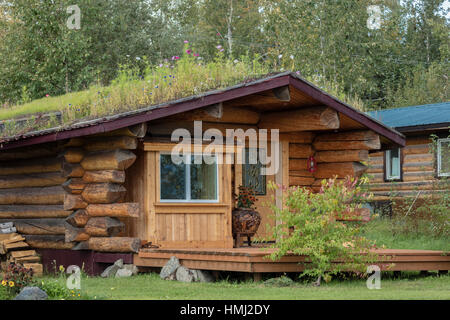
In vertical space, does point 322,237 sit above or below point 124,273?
above

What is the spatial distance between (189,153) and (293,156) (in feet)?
9.44

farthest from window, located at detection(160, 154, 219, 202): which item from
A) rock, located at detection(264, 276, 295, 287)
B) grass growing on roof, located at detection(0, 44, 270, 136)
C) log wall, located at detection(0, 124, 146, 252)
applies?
rock, located at detection(264, 276, 295, 287)

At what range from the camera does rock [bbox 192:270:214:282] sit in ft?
41.1

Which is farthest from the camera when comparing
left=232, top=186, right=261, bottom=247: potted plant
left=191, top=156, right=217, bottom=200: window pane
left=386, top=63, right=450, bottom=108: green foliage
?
left=386, top=63, right=450, bottom=108: green foliage

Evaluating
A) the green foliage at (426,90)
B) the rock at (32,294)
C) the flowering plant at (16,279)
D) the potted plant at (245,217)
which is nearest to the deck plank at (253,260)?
the potted plant at (245,217)

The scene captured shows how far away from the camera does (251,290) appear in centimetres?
1087

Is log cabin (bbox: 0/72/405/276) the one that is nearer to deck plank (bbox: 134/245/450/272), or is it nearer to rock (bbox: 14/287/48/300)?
deck plank (bbox: 134/245/450/272)

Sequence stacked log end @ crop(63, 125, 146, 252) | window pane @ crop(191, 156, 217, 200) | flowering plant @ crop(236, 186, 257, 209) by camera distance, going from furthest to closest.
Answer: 1. flowering plant @ crop(236, 186, 257, 209)
2. window pane @ crop(191, 156, 217, 200)
3. stacked log end @ crop(63, 125, 146, 252)

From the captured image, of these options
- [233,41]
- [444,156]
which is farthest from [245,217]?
[233,41]

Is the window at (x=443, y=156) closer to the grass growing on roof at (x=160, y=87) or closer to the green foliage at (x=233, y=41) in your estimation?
the green foliage at (x=233, y=41)

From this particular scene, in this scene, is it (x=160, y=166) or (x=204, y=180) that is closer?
(x=160, y=166)

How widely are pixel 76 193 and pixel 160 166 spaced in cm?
166

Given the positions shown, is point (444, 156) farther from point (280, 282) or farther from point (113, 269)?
point (113, 269)

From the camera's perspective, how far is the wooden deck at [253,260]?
1189cm
